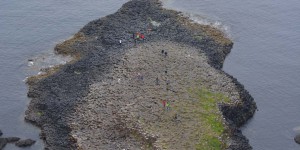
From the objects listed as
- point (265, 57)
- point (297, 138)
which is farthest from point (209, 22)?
point (297, 138)

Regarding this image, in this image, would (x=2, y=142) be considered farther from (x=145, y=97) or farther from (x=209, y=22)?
(x=209, y=22)

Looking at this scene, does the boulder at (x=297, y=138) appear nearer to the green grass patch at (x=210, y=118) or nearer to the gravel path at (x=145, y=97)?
the gravel path at (x=145, y=97)

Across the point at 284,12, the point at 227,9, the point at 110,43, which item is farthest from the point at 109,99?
the point at 284,12

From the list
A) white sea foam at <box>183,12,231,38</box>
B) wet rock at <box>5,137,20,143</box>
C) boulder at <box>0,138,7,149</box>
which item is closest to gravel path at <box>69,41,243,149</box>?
wet rock at <box>5,137,20,143</box>

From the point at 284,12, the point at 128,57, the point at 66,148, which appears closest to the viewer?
the point at 66,148

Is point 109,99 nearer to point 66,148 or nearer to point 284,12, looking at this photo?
point 66,148

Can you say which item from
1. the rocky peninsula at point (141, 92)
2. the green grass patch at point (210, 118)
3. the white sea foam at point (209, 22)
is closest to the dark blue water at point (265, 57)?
the white sea foam at point (209, 22)
